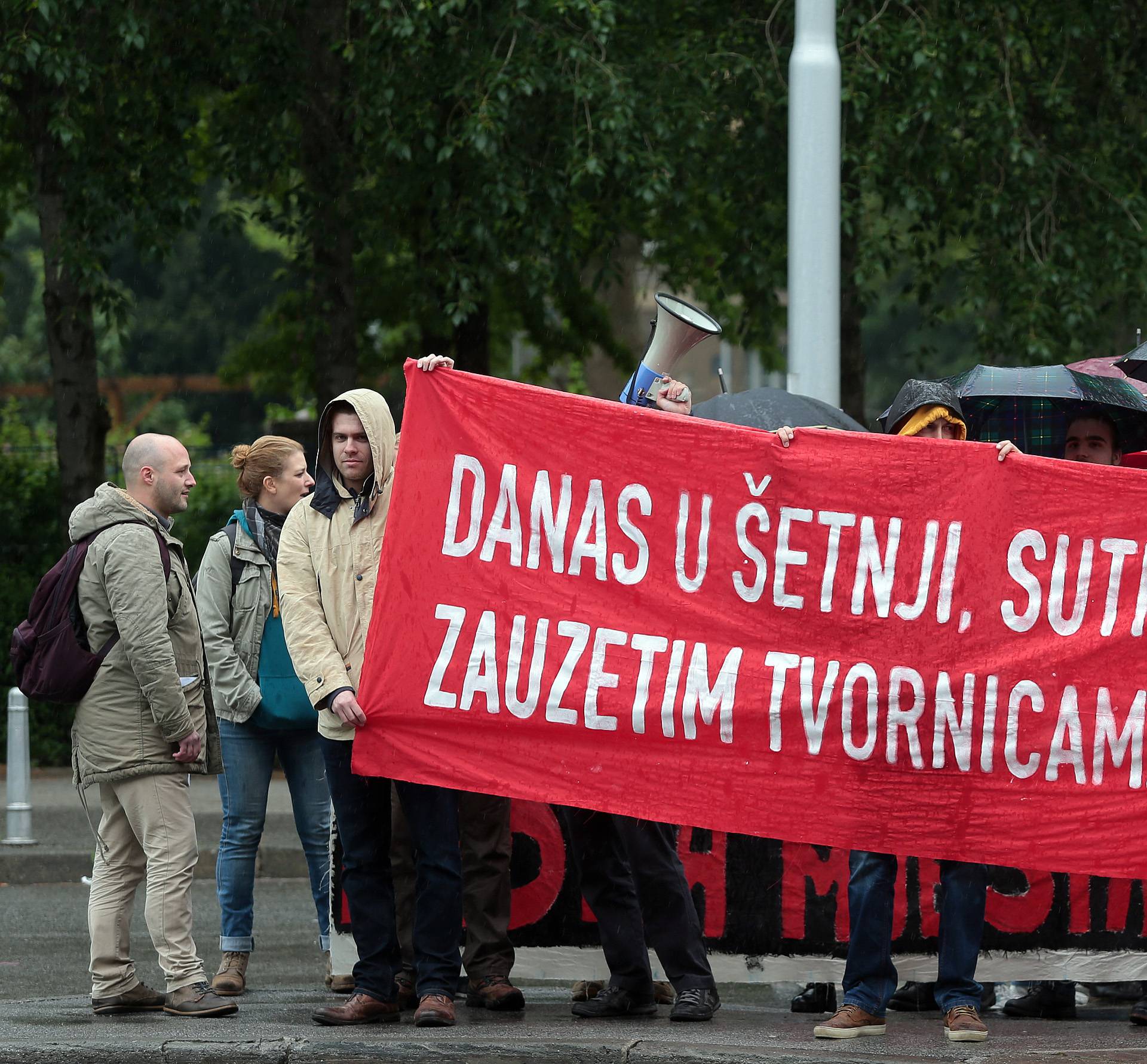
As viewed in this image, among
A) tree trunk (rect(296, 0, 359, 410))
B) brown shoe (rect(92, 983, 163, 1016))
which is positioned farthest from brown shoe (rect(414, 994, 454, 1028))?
tree trunk (rect(296, 0, 359, 410))

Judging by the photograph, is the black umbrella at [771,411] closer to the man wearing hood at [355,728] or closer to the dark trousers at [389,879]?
the man wearing hood at [355,728]

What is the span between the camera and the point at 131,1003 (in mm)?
6051

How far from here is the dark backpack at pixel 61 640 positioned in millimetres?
5898

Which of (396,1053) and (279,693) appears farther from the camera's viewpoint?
(279,693)

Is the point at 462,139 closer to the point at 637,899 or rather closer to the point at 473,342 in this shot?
the point at 473,342

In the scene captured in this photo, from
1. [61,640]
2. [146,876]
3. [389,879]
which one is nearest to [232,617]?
[61,640]

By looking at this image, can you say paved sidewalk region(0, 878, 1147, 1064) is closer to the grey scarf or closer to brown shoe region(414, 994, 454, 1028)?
brown shoe region(414, 994, 454, 1028)

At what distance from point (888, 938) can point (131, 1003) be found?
2.52 metres

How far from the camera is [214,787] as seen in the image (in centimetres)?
1298

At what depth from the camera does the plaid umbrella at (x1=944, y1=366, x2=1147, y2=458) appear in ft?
21.5

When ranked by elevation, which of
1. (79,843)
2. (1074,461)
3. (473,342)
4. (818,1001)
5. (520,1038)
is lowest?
(79,843)

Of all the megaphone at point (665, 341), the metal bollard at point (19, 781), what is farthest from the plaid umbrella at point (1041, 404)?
the metal bollard at point (19, 781)

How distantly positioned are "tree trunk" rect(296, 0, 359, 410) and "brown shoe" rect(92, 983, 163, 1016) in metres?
7.60

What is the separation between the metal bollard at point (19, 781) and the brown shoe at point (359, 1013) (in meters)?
5.48
